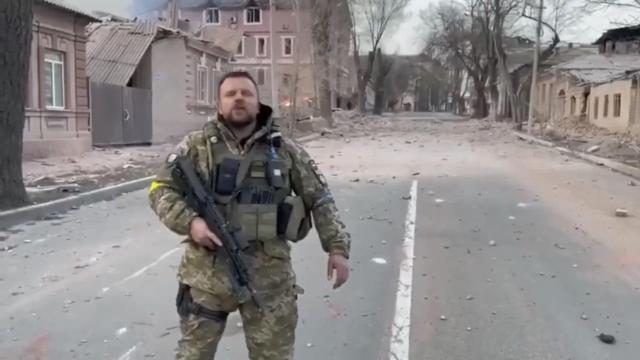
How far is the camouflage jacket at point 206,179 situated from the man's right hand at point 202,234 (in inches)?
1.4

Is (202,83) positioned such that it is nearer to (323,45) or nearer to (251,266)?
(323,45)

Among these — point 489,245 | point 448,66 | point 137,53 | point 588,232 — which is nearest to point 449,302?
point 489,245

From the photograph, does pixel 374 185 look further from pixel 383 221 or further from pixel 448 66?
pixel 448 66

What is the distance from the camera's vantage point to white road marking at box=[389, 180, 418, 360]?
4539mm

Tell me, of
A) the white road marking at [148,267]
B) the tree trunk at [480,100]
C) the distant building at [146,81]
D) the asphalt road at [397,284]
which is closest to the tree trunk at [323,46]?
the distant building at [146,81]

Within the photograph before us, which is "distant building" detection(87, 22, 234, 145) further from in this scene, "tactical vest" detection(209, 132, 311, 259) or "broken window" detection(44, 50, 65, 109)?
"tactical vest" detection(209, 132, 311, 259)

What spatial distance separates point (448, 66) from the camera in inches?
3305

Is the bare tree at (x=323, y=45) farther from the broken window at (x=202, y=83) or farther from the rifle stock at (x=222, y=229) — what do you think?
the rifle stock at (x=222, y=229)

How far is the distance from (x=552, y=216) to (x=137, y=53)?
66.2ft

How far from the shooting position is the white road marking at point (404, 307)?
454 cm

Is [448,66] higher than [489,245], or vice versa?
[448,66]

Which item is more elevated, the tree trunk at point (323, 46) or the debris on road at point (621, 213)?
the tree trunk at point (323, 46)

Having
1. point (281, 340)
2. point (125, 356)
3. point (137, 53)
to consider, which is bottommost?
point (125, 356)

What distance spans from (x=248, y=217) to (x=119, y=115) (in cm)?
2183
